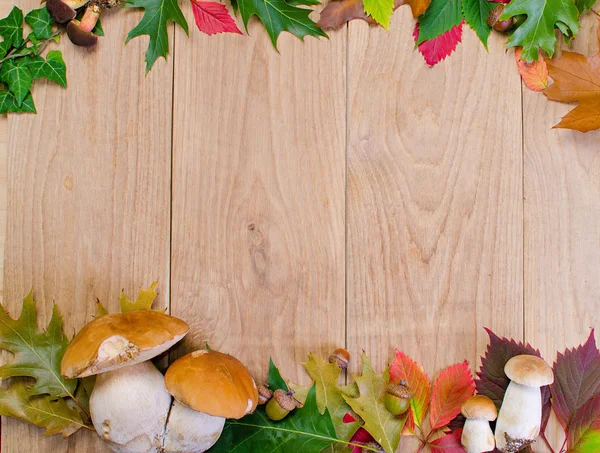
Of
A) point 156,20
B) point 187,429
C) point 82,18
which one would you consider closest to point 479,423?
point 187,429

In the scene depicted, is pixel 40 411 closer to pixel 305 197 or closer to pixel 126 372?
pixel 126 372

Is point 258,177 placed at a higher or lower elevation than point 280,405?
higher

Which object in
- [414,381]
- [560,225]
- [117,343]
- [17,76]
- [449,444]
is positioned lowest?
[449,444]

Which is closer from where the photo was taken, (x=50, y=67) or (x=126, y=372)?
(x=126, y=372)

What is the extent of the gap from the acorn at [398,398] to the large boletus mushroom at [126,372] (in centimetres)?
40

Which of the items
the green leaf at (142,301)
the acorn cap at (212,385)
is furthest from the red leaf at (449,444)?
the green leaf at (142,301)

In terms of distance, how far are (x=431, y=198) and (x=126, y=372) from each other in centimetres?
66

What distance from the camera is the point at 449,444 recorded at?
934mm

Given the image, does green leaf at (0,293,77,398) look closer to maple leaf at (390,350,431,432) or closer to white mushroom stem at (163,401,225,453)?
white mushroom stem at (163,401,225,453)

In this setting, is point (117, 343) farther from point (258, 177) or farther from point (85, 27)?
point (85, 27)

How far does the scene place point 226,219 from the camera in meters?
0.99

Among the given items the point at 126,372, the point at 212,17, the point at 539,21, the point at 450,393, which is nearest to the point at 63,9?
the point at 212,17

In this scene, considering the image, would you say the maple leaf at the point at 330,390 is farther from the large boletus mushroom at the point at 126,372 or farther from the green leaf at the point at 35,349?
the green leaf at the point at 35,349

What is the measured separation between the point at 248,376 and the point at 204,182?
0.39 metres
